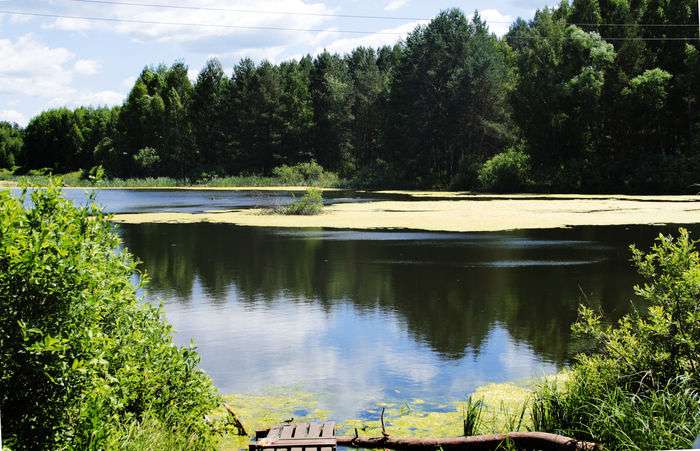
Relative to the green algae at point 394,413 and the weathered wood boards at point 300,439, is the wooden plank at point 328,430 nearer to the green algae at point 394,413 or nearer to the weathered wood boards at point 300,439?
the weathered wood boards at point 300,439

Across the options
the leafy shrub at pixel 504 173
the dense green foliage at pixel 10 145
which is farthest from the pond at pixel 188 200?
the dense green foliage at pixel 10 145

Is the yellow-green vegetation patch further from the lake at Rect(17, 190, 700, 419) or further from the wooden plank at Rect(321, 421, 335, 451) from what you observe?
the wooden plank at Rect(321, 421, 335, 451)

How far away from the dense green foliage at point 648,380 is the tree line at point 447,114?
5.25 m

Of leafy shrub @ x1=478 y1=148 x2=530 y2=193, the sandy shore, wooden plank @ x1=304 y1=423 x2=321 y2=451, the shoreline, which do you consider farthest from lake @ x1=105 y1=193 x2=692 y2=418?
leafy shrub @ x1=478 y1=148 x2=530 y2=193

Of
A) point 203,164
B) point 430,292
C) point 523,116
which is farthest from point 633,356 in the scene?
point 203,164

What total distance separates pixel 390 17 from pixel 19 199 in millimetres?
3636

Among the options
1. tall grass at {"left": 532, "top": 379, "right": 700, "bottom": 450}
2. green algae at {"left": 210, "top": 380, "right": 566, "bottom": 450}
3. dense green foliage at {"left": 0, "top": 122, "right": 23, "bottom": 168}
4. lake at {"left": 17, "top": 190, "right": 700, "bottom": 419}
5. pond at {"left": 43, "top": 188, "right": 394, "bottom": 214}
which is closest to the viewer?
tall grass at {"left": 532, "top": 379, "right": 700, "bottom": 450}

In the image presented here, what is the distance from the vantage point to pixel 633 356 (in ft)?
20.1

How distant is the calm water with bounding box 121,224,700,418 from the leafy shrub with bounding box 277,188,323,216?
7.80 meters

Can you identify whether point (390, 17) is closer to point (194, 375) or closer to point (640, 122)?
point (194, 375)

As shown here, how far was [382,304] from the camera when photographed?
11.7m

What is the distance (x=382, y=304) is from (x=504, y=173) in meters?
24.7

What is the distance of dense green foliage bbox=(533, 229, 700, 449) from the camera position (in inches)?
207

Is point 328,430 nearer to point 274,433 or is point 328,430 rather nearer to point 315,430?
point 315,430
